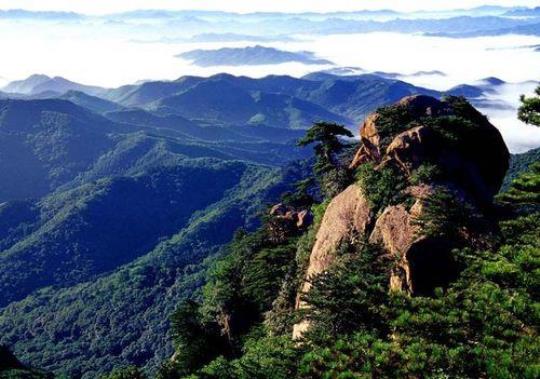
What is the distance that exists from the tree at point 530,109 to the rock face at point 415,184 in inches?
254

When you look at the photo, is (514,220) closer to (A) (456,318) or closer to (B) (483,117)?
(A) (456,318)

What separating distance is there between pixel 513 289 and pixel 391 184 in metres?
17.8

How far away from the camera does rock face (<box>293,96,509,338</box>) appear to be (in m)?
36.6

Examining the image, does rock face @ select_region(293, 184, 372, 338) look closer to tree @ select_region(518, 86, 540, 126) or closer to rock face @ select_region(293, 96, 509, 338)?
rock face @ select_region(293, 96, 509, 338)

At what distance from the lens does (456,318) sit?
26.8 metres

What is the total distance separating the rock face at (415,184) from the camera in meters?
36.6

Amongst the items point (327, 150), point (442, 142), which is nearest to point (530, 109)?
point (442, 142)

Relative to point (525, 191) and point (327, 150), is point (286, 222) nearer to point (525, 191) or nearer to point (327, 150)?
point (327, 150)

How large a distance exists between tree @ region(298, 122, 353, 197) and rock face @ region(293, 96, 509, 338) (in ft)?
8.61

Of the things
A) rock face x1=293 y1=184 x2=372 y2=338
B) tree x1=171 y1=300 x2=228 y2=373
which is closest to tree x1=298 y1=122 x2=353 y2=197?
rock face x1=293 y1=184 x2=372 y2=338

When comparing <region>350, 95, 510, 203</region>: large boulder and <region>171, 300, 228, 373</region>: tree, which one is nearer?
<region>350, 95, 510, 203</region>: large boulder

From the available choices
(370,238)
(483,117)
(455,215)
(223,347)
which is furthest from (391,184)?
(223,347)

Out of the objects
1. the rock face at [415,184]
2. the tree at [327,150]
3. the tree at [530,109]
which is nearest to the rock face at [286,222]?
the tree at [327,150]

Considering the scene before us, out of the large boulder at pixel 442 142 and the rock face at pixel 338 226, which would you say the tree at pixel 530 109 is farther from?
the rock face at pixel 338 226
